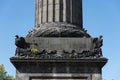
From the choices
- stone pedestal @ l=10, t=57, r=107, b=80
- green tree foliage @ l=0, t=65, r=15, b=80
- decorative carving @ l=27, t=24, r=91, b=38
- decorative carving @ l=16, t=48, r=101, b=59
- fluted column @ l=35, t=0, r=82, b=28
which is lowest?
green tree foliage @ l=0, t=65, r=15, b=80

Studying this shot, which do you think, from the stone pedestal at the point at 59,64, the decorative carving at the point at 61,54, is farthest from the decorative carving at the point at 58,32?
the decorative carving at the point at 61,54

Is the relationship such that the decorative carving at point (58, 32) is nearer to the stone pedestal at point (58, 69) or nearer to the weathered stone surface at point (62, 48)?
the weathered stone surface at point (62, 48)

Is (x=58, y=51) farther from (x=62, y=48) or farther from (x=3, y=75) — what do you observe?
(x=3, y=75)

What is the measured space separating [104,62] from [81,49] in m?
1.47

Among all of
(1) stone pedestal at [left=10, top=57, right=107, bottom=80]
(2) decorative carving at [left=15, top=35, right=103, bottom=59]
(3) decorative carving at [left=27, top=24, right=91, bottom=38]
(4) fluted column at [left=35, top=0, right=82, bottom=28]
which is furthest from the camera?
(4) fluted column at [left=35, top=0, right=82, bottom=28]

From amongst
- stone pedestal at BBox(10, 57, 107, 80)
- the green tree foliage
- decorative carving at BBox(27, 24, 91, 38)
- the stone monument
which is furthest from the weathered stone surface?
the green tree foliage

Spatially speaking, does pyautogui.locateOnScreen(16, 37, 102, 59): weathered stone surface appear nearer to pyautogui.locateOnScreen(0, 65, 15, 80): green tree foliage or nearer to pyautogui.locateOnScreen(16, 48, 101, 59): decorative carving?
pyautogui.locateOnScreen(16, 48, 101, 59): decorative carving

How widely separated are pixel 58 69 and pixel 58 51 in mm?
970

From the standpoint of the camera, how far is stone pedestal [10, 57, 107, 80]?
57.4 ft

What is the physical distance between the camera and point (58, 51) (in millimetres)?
17938

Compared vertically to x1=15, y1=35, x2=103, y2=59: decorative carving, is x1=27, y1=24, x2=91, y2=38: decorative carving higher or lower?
higher

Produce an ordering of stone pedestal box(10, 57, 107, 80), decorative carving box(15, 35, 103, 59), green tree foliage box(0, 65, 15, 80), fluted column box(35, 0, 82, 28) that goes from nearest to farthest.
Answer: stone pedestal box(10, 57, 107, 80)
decorative carving box(15, 35, 103, 59)
fluted column box(35, 0, 82, 28)
green tree foliage box(0, 65, 15, 80)

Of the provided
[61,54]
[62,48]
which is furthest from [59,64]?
[62,48]

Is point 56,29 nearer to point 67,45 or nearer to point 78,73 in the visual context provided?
point 67,45
